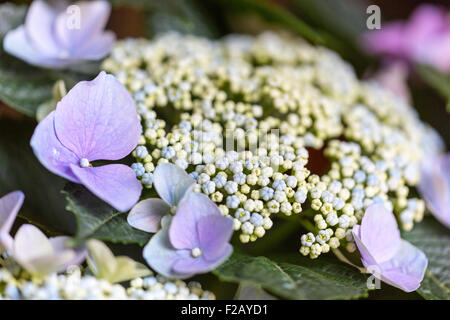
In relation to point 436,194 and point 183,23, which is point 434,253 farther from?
point 183,23

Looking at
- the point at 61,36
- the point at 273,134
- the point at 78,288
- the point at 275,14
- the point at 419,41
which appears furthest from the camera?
the point at 419,41

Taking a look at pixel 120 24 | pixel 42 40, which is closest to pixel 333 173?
pixel 42 40

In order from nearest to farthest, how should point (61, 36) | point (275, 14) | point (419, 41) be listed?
1. point (61, 36)
2. point (275, 14)
3. point (419, 41)

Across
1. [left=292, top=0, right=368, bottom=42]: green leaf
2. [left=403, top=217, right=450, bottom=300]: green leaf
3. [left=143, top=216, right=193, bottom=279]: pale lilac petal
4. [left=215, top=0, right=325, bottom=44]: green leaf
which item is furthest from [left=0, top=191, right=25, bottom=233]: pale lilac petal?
[left=292, top=0, right=368, bottom=42]: green leaf

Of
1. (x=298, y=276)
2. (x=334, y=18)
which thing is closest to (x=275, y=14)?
(x=334, y=18)

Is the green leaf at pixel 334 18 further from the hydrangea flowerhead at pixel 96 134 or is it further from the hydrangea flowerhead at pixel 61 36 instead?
the hydrangea flowerhead at pixel 96 134

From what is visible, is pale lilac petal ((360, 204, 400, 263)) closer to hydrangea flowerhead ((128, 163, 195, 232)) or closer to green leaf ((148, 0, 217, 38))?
hydrangea flowerhead ((128, 163, 195, 232))
